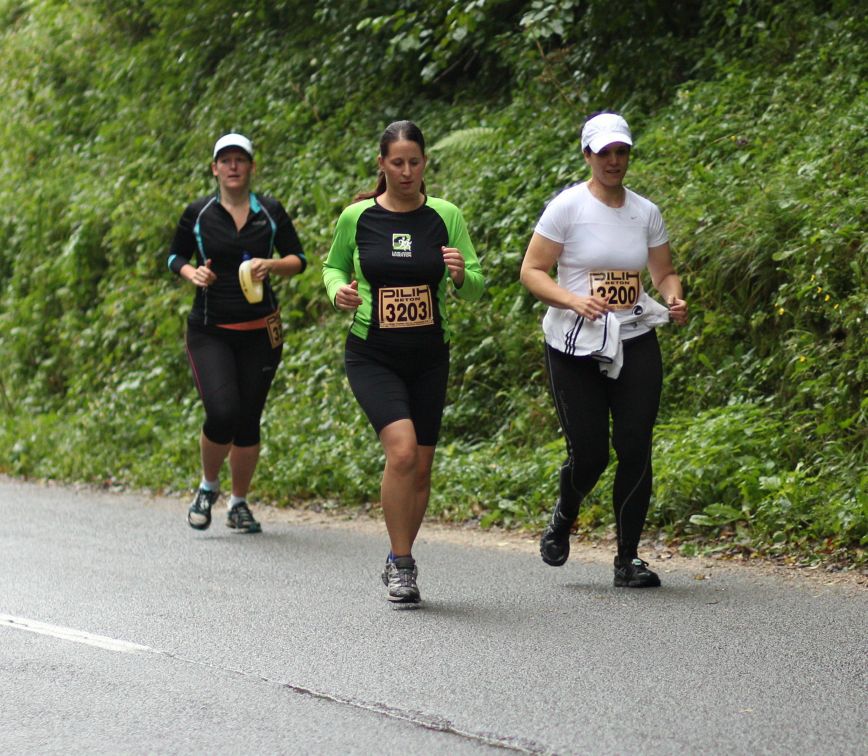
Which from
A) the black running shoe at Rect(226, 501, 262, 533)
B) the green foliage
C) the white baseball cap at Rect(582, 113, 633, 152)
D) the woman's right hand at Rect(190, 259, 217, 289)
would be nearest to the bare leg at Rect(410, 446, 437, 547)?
the white baseball cap at Rect(582, 113, 633, 152)

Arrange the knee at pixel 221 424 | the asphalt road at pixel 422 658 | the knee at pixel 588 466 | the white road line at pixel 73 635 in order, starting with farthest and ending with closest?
the knee at pixel 221 424 < the knee at pixel 588 466 < the white road line at pixel 73 635 < the asphalt road at pixel 422 658

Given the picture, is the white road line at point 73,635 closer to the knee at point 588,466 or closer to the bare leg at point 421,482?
the bare leg at point 421,482

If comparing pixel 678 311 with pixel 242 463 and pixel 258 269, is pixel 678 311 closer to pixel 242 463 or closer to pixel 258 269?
pixel 258 269

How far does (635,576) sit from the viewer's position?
23.5 ft

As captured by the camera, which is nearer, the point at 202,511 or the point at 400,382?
the point at 400,382

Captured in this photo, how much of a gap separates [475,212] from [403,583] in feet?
21.3

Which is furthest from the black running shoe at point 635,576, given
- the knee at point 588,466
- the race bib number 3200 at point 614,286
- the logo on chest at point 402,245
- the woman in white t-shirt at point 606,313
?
the logo on chest at point 402,245

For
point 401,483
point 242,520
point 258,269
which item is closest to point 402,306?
point 401,483

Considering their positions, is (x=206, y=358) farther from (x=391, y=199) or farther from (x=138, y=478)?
(x=138, y=478)

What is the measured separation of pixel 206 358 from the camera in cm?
926

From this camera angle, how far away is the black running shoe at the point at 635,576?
7145 millimetres

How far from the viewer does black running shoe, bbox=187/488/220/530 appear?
9531 mm

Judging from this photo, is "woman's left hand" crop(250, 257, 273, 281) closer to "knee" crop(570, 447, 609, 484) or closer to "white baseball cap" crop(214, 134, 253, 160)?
"white baseball cap" crop(214, 134, 253, 160)

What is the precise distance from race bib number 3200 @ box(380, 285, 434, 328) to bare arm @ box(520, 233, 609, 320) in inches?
19.8
